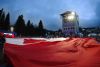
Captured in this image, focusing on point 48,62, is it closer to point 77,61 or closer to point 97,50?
point 77,61

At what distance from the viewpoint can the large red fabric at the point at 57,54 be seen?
4586 millimetres

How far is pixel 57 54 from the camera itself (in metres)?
4.88

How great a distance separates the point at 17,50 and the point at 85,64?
1.72 meters

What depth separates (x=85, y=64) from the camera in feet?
14.7

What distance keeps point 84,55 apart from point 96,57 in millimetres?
230

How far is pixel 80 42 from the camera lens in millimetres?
5074

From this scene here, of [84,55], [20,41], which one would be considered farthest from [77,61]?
[20,41]

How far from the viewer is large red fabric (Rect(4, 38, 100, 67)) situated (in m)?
4.59

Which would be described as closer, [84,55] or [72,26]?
[84,55]

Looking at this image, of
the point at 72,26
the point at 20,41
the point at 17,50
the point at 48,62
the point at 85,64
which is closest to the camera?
the point at 85,64

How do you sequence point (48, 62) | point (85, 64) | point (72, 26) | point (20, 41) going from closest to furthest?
1. point (85, 64)
2. point (48, 62)
3. point (20, 41)
4. point (72, 26)

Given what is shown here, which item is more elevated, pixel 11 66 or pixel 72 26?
pixel 72 26

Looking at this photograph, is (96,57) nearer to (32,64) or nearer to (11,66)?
(32,64)

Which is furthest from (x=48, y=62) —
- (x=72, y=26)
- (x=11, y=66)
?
(x=72, y=26)
